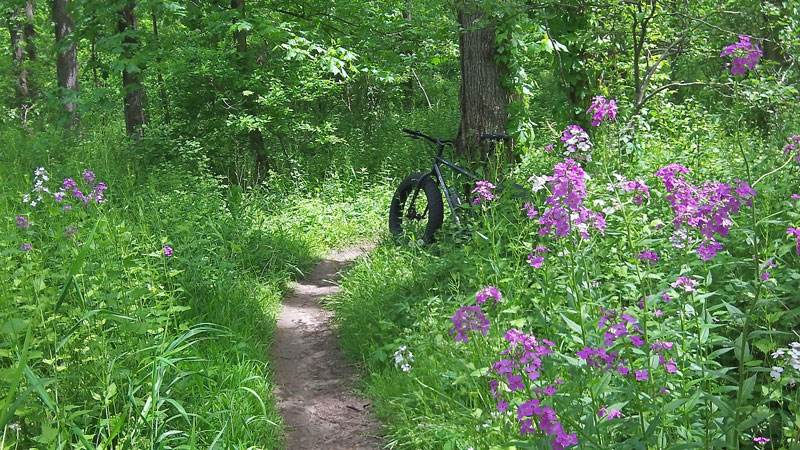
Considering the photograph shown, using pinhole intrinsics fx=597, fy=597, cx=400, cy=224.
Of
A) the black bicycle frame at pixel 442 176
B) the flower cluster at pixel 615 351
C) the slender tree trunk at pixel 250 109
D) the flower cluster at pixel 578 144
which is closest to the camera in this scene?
the flower cluster at pixel 615 351

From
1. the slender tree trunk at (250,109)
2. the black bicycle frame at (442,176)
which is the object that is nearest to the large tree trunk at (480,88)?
the black bicycle frame at (442,176)

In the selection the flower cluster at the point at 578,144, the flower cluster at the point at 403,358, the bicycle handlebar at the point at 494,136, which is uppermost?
the bicycle handlebar at the point at 494,136

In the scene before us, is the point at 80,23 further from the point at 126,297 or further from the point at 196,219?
the point at 126,297

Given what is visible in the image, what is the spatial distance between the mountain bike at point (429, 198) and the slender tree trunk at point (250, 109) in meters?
3.11

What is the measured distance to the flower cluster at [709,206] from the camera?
176cm

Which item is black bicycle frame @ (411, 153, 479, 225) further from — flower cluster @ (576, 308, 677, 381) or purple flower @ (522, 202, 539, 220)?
flower cluster @ (576, 308, 677, 381)

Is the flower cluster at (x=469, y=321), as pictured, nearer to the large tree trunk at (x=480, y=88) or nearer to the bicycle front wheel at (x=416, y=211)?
the bicycle front wheel at (x=416, y=211)

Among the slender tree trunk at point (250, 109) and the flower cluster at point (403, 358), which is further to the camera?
the slender tree trunk at point (250, 109)

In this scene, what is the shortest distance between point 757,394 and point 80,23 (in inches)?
287

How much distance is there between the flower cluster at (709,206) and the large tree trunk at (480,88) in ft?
12.7

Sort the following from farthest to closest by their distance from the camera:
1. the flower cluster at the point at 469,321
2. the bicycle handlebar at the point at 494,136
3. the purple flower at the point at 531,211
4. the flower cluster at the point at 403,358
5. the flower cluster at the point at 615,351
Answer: the bicycle handlebar at the point at 494,136
the flower cluster at the point at 403,358
the purple flower at the point at 531,211
the flower cluster at the point at 469,321
the flower cluster at the point at 615,351

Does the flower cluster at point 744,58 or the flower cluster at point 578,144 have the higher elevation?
the flower cluster at point 744,58

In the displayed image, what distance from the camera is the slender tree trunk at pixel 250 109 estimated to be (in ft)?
26.9

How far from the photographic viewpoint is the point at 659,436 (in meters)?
2.03
